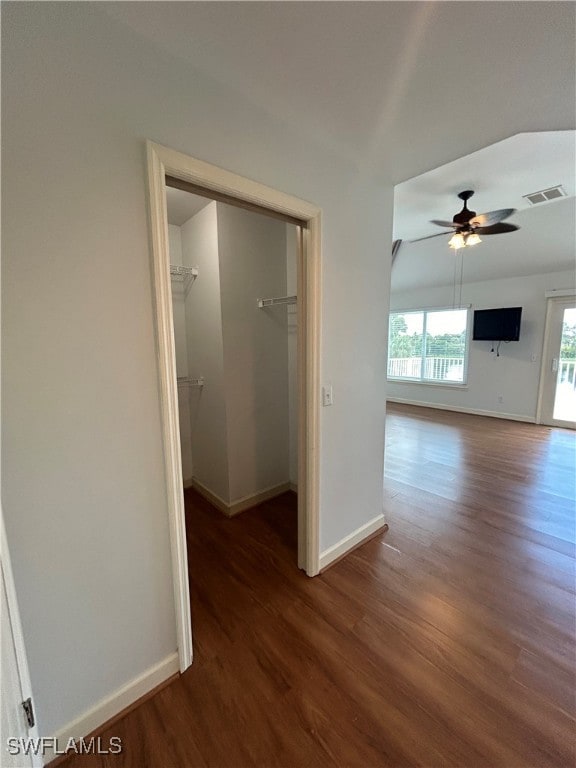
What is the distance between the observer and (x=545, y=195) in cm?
333

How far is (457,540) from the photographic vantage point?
2.29 meters

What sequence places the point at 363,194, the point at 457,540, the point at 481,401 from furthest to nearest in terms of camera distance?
the point at 481,401, the point at 457,540, the point at 363,194

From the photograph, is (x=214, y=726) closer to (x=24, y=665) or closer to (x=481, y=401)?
(x=24, y=665)

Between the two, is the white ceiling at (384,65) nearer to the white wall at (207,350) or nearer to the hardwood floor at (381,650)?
the white wall at (207,350)

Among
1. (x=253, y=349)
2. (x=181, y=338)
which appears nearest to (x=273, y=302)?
(x=253, y=349)

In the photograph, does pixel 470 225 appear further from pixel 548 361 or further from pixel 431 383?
pixel 431 383

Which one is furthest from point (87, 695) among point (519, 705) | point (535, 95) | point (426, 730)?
point (535, 95)

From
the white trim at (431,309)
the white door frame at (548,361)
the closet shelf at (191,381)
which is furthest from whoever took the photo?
the white trim at (431,309)

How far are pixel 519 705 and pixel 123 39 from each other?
2.86 m

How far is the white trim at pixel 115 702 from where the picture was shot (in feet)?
3.60

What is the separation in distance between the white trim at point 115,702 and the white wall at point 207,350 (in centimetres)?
136

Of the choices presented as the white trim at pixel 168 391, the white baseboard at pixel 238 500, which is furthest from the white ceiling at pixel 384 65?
the white baseboard at pixel 238 500

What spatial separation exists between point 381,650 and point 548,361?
18.9ft

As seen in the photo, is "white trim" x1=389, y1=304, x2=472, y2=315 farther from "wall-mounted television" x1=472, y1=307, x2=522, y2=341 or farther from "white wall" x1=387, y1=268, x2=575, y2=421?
"wall-mounted television" x1=472, y1=307, x2=522, y2=341
